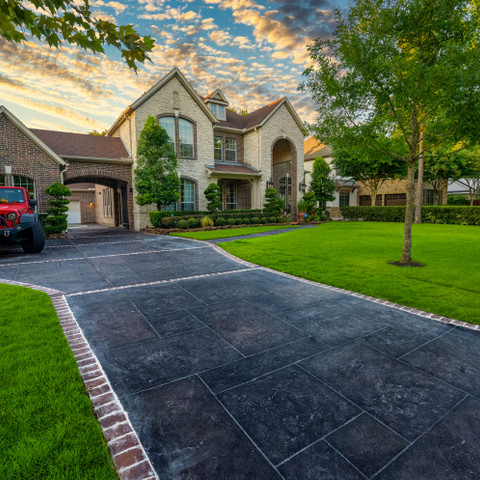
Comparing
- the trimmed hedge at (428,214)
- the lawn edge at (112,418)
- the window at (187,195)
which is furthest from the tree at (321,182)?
the lawn edge at (112,418)

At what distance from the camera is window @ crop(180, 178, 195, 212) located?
67.1 ft

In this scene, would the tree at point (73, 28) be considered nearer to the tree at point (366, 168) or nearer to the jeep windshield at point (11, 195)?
the jeep windshield at point (11, 195)

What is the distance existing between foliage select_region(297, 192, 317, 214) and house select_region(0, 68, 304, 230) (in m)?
0.61

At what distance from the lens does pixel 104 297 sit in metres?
5.30

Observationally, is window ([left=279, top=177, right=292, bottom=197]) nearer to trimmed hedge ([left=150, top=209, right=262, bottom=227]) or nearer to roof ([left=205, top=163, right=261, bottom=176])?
roof ([left=205, top=163, right=261, bottom=176])

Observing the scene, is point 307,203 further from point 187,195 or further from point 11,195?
point 11,195

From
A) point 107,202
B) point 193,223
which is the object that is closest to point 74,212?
point 107,202

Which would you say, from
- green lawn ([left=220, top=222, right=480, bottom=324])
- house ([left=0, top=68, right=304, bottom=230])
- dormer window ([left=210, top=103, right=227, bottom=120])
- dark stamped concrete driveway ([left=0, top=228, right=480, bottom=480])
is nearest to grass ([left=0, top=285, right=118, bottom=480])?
dark stamped concrete driveway ([left=0, top=228, right=480, bottom=480])

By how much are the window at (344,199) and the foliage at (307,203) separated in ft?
35.7

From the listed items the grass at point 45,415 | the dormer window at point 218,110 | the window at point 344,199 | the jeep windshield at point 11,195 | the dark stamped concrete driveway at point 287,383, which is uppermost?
the dormer window at point 218,110

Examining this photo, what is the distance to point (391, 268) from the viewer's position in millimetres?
7418

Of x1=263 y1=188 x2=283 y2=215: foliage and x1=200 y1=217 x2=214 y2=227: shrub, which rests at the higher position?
x1=263 y1=188 x2=283 y2=215: foliage

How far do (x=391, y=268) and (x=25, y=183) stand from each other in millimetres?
17833

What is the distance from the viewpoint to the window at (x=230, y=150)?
79.6ft
